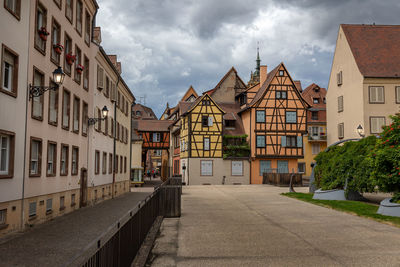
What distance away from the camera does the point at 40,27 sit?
15.5m

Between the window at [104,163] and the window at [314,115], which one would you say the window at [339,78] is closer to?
the window at [314,115]

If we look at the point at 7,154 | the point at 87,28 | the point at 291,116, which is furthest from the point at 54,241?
A: the point at 291,116

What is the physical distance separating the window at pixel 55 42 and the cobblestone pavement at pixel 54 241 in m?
6.48

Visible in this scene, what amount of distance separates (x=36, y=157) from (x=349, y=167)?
569 inches

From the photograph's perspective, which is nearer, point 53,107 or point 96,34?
point 53,107

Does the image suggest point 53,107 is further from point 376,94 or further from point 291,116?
point 291,116

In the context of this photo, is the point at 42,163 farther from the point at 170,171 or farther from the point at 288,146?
the point at 170,171

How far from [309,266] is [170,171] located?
49.9m

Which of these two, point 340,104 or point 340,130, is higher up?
point 340,104

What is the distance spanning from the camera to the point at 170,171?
5684 cm

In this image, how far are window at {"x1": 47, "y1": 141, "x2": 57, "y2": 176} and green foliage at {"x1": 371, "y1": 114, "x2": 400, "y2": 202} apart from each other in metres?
12.5

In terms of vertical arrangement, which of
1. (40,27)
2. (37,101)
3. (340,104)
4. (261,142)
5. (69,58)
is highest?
(340,104)

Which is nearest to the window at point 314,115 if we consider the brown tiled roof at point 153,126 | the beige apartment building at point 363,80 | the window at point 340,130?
the beige apartment building at point 363,80

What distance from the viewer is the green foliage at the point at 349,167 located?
19202mm
